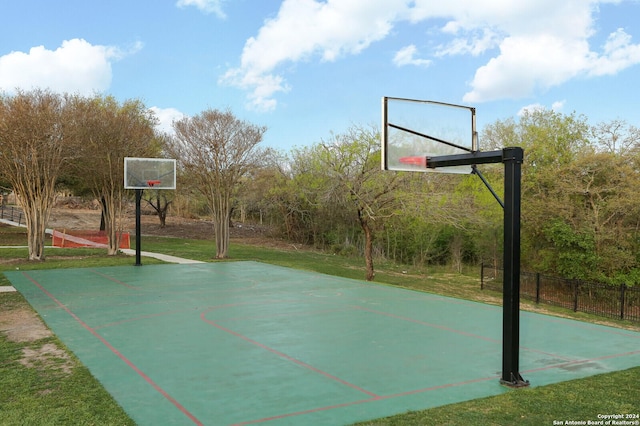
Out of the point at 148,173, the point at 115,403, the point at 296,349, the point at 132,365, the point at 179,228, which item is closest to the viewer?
the point at 115,403

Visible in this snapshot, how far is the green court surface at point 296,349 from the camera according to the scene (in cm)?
521

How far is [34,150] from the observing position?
17.6 meters

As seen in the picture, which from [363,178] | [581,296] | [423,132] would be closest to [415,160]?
[423,132]

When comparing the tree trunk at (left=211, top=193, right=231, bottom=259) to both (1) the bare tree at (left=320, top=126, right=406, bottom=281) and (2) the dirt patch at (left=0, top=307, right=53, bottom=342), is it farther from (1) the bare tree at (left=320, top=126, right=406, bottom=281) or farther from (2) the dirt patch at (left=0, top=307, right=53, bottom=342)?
(2) the dirt patch at (left=0, top=307, right=53, bottom=342)

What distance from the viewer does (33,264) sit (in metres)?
17.5

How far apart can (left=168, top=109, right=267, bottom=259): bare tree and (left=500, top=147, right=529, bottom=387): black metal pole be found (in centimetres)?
1598

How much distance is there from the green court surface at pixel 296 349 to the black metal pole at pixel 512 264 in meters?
0.30

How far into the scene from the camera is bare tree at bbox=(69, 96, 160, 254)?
1967cm

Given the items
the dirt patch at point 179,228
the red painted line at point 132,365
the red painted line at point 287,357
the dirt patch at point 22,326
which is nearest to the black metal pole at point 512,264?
the red painted line at point 287,357

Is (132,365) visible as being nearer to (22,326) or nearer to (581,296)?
(22,326)

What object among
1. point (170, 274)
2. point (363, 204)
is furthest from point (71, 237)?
point (363, 204)

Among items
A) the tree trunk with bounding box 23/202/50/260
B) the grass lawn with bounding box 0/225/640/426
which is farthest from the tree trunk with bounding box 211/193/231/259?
the grass lawn with bounding box 0/225/640/426

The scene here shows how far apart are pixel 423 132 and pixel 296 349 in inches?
130

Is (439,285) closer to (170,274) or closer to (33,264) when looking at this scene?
(170,274)
